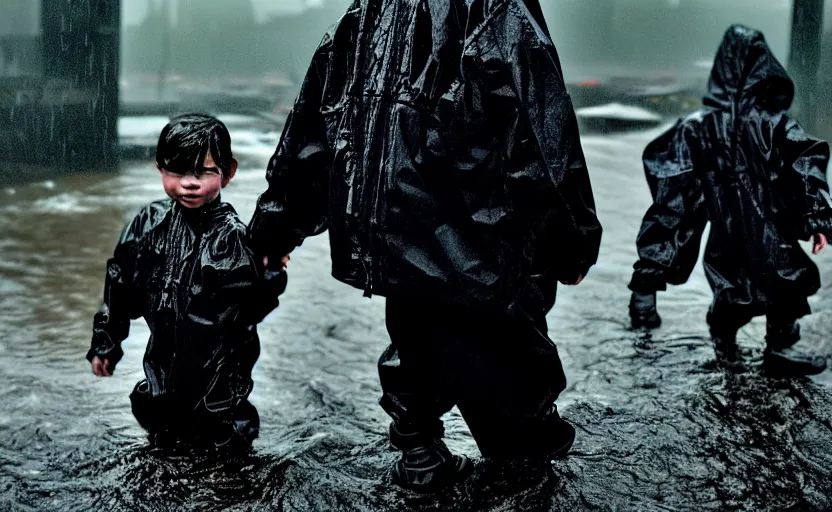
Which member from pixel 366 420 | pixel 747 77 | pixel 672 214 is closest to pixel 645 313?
pixel 672 214

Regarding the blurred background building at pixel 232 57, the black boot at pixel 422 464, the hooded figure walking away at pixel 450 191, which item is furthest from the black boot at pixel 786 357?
the blurred background building at pixel 232 57

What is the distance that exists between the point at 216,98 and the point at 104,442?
9.06 metres

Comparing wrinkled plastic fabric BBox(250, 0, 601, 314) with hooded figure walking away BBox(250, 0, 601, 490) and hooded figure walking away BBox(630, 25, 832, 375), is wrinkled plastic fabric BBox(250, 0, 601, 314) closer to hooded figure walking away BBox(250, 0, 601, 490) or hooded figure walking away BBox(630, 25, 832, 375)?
hooded figure walking away BBox(250, 0, 601, 490)

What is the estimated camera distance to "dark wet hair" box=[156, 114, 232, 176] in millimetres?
3441

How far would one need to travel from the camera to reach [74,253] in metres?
6.82

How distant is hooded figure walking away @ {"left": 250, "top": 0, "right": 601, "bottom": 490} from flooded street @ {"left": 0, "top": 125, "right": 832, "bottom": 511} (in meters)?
0.33

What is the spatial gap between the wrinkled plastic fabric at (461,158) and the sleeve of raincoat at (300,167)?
0.12 metres

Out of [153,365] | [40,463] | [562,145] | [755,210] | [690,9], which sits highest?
[690,9]

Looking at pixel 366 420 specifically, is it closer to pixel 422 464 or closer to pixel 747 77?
Result: pixel 422 464

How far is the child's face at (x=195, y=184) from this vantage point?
11.3 feet

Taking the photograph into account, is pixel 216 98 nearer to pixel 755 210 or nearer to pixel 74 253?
pixel 74 253

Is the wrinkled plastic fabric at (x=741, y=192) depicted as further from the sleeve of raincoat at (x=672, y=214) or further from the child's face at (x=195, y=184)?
the child's face at (x=195, y=184)

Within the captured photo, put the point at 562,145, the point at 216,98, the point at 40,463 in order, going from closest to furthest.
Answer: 1. the point at 562,145
2. the point at 40,463
3. the point at 216,98

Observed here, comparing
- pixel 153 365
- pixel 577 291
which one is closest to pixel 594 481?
pixel 153 365
